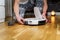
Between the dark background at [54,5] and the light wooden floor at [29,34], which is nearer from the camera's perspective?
the light wooden floor at [29,34]

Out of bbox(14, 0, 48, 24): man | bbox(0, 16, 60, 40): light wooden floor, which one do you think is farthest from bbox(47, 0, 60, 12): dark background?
bbox(0, 16, 60, 40): light wooden floor

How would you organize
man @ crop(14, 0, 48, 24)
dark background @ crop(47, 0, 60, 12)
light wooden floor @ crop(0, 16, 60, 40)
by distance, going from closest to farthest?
light wooden floor @ crop(0, 16, 60, 40) → man @ crop(14, 0, 48, 24) → dark background @ crop(47, 0, 60, 12)

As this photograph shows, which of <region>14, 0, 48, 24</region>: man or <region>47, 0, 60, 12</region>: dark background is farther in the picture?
<region>47, 0, 60, 12</region>: dark background

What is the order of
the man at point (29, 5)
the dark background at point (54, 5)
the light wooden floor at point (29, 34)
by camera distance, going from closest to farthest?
the light wooden floor at point (29, 34), the man at point (29, 5), the dark background at point (54, 5)

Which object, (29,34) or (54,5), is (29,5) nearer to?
(29,34)

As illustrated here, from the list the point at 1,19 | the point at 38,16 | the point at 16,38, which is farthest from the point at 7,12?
the point at 16,38

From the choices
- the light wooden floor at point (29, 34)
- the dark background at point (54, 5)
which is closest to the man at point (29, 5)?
the light wooden floor at point (29, 34)

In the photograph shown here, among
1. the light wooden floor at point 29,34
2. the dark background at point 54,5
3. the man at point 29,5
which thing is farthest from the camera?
the dark background at point 54,5

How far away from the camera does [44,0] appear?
177cm

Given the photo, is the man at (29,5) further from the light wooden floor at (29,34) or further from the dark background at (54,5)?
the dark background at (54,5)

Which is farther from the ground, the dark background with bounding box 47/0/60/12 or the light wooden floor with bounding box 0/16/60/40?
the dark background with bounding box 47/0/60/12

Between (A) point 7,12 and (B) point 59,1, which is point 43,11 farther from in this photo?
(B) point 59,1

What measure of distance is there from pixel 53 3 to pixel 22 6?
3.84 feet

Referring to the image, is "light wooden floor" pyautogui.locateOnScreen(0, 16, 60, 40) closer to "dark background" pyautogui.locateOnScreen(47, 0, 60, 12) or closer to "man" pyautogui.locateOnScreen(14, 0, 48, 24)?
"man" pyautogui.locateOnScreen(14, 0, 48, 24)
